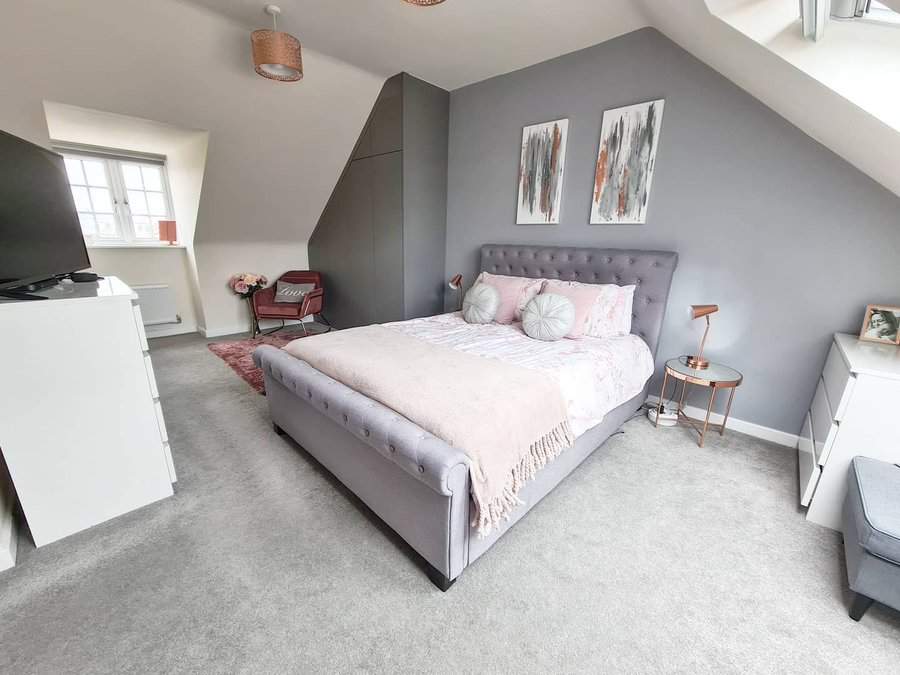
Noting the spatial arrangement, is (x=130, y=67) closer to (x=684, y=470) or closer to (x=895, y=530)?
(x=684, y=470)

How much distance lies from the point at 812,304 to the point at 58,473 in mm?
3959

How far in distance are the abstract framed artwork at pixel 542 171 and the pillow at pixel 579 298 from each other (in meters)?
0.73

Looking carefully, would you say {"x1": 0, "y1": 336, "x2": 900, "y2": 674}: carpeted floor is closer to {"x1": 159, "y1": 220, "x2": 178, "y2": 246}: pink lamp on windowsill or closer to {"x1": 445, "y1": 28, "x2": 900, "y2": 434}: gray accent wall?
{"x1": 445, "y1": 28, "x2": 900, "y2": 434}: gray accent wall

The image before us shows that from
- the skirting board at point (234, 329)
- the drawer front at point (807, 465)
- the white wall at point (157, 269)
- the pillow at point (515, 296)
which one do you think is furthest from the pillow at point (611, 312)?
the white wall at point (157, 269)

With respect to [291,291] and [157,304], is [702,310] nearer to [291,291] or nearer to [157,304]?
[291,291]

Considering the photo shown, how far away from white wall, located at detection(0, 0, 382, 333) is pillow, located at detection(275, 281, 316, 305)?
398 mm

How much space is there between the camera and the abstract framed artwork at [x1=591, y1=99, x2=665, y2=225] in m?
2.62

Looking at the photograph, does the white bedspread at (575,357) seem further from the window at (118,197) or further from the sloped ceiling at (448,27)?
the window at (118,197)

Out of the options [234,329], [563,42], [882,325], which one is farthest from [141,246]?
[882,325]

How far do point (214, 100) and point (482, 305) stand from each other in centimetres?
269

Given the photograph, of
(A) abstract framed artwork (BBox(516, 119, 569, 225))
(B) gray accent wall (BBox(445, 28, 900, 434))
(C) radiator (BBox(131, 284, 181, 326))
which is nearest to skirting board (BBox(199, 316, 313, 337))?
(C) radiator (BBox(131, 284, 181, 326))

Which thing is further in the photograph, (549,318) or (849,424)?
(549,318)

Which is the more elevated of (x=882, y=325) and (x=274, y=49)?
(x=274, y=49)

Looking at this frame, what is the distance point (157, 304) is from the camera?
440 cm
